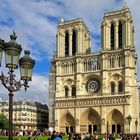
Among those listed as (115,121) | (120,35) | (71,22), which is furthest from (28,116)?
(120,35)

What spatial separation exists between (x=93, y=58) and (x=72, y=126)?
586 inches

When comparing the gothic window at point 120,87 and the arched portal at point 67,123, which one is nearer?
the gothic window at point 120,87

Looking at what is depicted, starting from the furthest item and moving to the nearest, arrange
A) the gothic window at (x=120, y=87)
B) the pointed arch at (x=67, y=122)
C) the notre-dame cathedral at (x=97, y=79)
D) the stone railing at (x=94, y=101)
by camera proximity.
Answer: the pointed arch at (x=67, y=122) → the gothic window at (x=120, y=87) → the notre-dame cathedral at (x=97, y=79) → the stone railing at (x=94, y=101)

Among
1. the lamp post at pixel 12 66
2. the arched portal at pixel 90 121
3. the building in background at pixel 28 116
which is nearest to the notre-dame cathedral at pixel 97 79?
the arched portal at pixel 90 121

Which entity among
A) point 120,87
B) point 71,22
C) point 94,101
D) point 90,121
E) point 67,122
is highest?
point 71,22

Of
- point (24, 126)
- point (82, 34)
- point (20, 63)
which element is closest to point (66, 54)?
point (82, 34)

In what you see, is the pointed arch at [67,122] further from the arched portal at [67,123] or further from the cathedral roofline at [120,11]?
the cathedral roofline at [120,11]

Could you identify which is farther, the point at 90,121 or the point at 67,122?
the point at 67,122

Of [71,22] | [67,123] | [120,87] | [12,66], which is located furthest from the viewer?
[71,22]

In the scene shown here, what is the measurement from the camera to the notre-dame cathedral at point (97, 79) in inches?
3034

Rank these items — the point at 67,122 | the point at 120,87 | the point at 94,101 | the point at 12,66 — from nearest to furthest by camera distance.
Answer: the point at 12,66 < the point at 120,87 < the point at 94,101 < the point at 67,122

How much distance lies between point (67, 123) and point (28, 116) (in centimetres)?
3109

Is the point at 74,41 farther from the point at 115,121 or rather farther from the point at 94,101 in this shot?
the point at 115,121

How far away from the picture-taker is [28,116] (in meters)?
112
